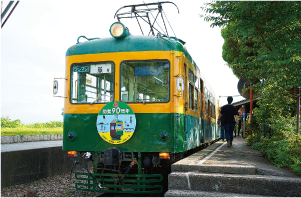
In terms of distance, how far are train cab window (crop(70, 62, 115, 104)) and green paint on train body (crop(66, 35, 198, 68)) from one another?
0.30m

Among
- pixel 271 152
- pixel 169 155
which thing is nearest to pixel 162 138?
pixel 169 155

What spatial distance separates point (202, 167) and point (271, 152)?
226cm

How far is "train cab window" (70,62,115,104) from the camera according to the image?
5801 mm

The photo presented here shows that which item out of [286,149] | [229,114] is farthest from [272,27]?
[229,114]

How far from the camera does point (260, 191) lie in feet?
14.8

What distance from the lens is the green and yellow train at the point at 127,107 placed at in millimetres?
5473

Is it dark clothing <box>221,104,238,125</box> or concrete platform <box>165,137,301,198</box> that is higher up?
dark clothing <box>221,104,238,125</box>

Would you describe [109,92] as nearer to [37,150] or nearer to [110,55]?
[110,55]

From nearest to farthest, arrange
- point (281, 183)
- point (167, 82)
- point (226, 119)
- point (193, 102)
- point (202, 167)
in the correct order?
point (281, 183)
point (202, 167)
point (167, 82)
point (193, 102)
point (226, 119)

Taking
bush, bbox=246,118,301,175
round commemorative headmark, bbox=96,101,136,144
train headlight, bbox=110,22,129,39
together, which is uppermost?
train headlight, bbox=110,22,129,39

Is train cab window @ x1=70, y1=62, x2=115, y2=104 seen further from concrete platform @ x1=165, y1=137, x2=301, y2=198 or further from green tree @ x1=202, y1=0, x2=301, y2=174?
green tree @ x1=202, y1=0, x2=301, y2=174

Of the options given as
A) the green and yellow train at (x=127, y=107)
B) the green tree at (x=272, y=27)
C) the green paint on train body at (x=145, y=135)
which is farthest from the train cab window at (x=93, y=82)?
the green tree at (x=272, y=27)

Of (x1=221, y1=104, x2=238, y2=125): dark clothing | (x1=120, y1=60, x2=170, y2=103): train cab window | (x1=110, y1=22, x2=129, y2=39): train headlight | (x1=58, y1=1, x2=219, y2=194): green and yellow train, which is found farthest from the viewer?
(x1=221, y1=104, x2=238, y2=125): dark clothing

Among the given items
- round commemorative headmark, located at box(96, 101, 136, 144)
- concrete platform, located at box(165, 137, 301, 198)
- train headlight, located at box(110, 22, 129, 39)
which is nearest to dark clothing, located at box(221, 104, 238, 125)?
concrete platform, located at box(165, 137, 301, 198)
